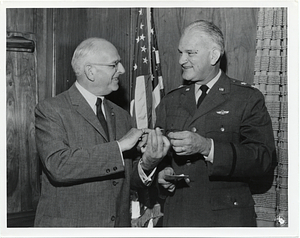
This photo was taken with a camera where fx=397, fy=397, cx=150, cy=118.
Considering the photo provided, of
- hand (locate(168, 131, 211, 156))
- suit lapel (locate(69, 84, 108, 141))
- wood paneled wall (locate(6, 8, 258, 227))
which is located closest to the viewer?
hand (locate(168, 131, 211, 156))

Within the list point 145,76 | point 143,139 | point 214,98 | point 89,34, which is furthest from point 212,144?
point 89,34

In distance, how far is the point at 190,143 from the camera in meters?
2.10

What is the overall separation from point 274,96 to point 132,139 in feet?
2.93

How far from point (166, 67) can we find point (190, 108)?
2.01 feet

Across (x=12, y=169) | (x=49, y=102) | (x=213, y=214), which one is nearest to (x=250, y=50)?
(x=213, y=214)

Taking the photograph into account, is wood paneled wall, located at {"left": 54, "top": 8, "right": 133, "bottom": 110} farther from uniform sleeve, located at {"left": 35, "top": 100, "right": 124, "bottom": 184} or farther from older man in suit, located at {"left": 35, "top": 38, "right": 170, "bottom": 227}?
uniform sleeve, located at {"left": 35, "top": 100, "right": 124, "bottom": 184}

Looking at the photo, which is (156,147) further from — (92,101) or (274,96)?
(274,96)

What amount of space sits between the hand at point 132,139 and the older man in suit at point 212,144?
16cm

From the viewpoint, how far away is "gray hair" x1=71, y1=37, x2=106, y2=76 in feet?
7.55

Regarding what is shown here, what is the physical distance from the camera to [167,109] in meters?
2.47

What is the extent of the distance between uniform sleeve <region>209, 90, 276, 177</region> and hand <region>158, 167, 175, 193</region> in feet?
0.91

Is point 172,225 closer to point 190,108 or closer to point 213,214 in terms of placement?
point 213,214

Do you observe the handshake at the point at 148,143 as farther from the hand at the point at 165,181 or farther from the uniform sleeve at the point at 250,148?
the uniform sleeve at the point at 250,148

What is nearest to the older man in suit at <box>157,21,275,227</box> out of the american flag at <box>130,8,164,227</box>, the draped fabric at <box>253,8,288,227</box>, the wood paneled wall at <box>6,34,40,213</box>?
the draped fabric at <box>253,8,288,227</box>
